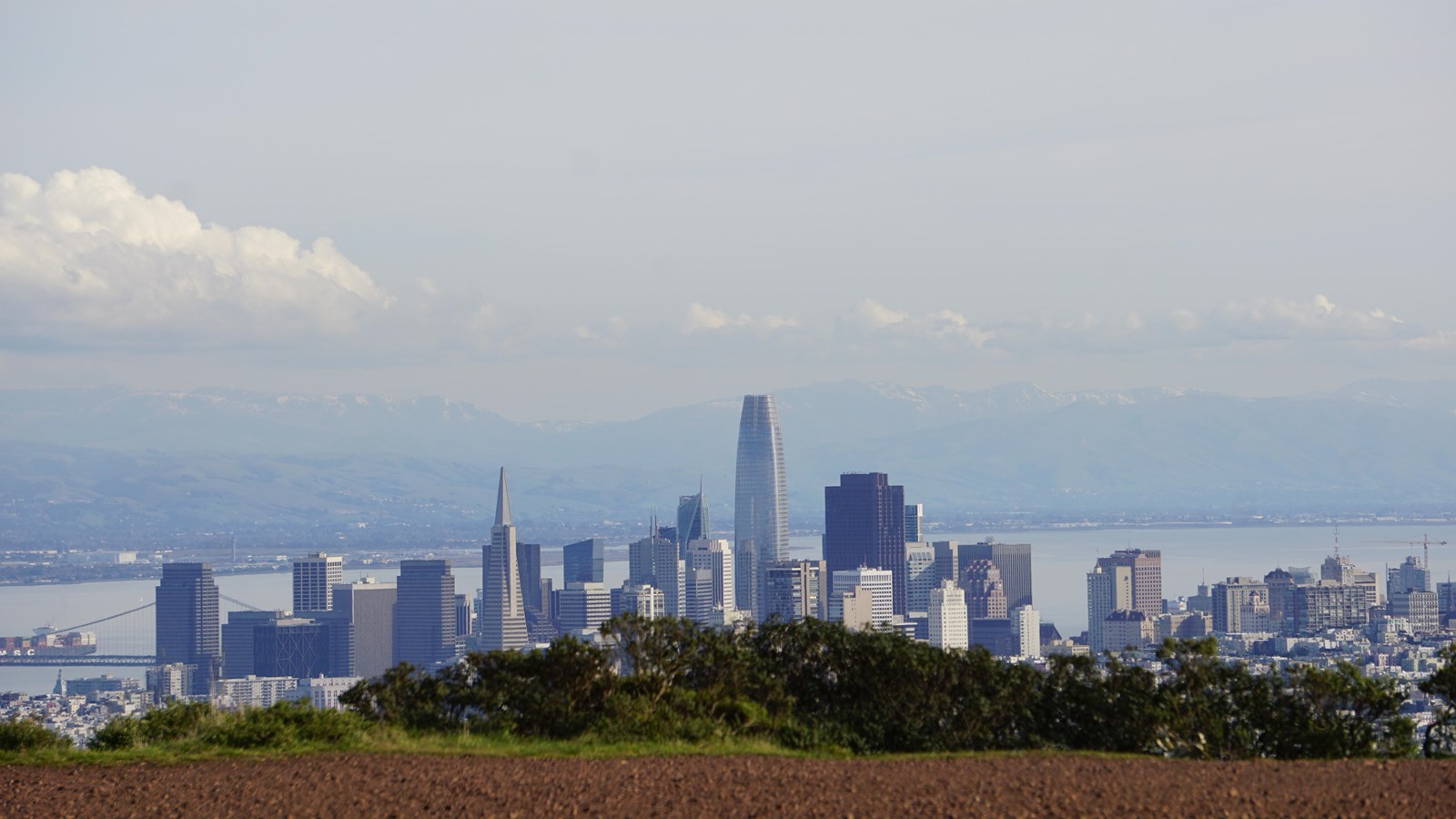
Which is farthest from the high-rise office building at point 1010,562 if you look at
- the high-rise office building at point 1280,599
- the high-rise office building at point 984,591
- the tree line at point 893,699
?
the tree line at point 893,699

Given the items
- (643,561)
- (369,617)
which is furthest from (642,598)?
(643,561)

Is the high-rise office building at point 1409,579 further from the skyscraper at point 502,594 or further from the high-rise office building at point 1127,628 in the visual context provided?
the skyscraper at point 502,594

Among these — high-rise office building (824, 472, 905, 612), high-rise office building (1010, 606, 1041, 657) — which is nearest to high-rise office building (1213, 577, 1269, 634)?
high-rise office building (1010, 606, 1041, 657)

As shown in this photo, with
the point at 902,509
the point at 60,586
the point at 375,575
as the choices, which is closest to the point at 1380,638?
the point at 902,509

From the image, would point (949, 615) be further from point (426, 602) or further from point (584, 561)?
point (426, 602)

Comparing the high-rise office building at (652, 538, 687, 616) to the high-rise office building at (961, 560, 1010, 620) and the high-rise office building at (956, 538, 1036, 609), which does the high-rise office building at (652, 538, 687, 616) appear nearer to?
the high-rise office building at (961, 560, 1010, 620)

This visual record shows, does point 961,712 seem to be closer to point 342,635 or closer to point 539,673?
point 539,673
